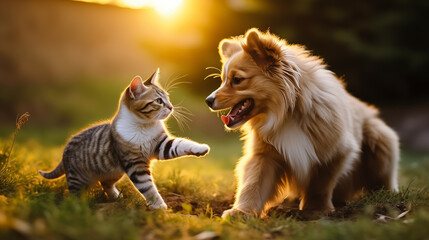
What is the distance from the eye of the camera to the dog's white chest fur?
3.43m

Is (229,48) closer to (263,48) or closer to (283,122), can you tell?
(263,48)

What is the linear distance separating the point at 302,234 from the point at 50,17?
12.8 metres

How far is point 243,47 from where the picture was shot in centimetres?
351

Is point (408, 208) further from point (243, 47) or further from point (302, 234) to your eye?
point (243, 47)

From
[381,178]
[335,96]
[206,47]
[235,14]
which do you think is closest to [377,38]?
[235,14]

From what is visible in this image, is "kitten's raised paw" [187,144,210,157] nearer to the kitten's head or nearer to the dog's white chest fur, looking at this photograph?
the kitten's head

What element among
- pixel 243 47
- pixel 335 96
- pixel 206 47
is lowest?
pixel 335 96

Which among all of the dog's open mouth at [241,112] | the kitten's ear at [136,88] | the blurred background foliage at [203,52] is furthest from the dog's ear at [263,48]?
the blurred background foliage at [203,52]

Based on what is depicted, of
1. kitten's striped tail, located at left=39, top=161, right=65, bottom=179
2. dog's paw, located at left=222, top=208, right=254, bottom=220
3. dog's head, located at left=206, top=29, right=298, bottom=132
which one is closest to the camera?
dog's paw, located at left=222, top=208, right=254, bottom=220

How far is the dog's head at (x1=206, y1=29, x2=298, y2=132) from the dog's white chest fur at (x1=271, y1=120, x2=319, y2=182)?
0.16 metres

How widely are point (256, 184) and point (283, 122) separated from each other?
0.62 metres

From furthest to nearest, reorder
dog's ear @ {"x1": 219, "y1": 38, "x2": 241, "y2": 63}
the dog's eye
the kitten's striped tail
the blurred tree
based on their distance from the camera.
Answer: the blurred tree
dog's ear @ {"x1": 219, "y1": 38, "x2": 241, "y2": 63}
the kitten's striped tail
the dog's eye

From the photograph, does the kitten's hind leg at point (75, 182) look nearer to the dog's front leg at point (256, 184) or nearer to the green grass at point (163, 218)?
the green grass at point (163, 218)

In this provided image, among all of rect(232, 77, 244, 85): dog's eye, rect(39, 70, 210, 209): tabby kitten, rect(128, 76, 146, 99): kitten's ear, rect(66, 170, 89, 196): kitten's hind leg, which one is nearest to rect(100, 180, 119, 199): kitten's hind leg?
rect(39, 70, 210, 209): tabby kitten
